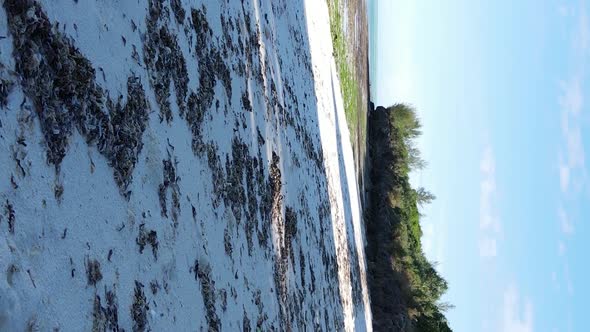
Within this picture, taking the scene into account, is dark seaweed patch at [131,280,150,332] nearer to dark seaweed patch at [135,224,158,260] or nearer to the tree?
dark seaweed patch at [135,224,158,260]

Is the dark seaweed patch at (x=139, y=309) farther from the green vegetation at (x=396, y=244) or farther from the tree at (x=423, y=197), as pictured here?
the tree at (x=423, y=197)

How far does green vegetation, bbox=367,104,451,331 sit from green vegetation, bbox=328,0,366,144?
2176 millimetres

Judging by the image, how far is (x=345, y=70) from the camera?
47.7ft

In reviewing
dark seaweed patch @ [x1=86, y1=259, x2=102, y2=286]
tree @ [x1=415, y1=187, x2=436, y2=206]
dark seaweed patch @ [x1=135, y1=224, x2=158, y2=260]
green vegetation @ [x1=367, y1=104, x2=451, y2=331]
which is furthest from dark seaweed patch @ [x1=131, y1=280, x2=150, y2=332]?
tree @ [x1=415, y1=187, x2=436, y2=206]

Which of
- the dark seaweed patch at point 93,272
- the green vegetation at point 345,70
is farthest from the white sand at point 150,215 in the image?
the green vegetation at point 345,70

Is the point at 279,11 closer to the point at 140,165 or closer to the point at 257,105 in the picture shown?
the point at 257,105

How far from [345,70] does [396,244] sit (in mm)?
4584

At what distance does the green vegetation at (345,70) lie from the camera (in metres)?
13.3

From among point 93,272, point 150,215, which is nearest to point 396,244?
point 150,215

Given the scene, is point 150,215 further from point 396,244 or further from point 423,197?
point 423,197

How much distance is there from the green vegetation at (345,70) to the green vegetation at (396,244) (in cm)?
218

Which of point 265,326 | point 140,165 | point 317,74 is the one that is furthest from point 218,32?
point 317,74

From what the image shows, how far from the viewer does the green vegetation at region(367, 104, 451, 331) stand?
1387 cm

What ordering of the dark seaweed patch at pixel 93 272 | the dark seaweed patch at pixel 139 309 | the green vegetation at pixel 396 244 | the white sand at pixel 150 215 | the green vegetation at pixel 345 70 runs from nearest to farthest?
1. the white sand at pixel 150 215
2. the dark seaweed patch at pixel 93 272
3. the dark seaweed patch at pixel 139 309
4. the green vegetation at pixel 345 70
5. the green vegetation at pixel 396 244
